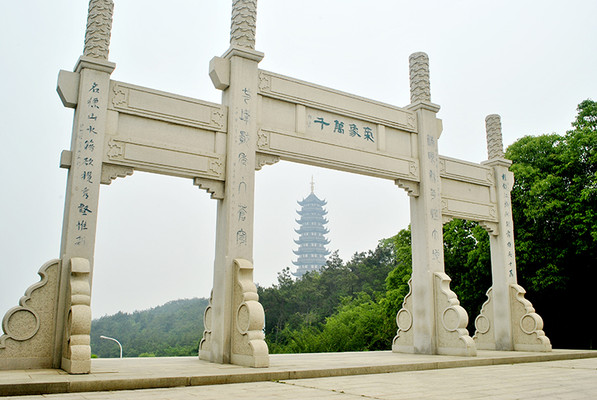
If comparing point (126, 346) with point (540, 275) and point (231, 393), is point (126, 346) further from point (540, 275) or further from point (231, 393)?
point (231, 393)

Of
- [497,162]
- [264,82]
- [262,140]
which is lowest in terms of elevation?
[262,140]

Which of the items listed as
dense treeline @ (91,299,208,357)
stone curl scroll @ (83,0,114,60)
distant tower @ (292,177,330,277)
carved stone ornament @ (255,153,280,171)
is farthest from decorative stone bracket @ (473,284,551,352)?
distant tower @ (292,177,330,277)

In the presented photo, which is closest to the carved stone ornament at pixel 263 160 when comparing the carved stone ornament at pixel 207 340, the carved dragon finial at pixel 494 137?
the carved stone ornament at pixel 207 340

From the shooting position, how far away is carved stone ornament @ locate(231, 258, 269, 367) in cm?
558

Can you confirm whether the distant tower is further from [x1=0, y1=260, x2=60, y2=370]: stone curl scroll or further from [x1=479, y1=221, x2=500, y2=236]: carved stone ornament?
[x1=0, y1=260, x2=60, y2=370]: stone curl scroll

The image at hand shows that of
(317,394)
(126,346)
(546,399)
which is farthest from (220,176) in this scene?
(126,346)

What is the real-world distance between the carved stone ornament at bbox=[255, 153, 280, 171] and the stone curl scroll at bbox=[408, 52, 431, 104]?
3257 mm

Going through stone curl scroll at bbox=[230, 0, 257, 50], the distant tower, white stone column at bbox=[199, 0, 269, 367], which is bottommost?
white stone column at bbox=[199, 0, 269, 367]

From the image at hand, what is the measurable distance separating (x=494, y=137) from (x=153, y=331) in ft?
106

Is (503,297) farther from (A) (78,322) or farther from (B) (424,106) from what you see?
(A) (78,322)

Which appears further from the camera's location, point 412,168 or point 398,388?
point 412,168

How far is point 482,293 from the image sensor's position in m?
14.1

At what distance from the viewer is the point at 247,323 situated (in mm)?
5820

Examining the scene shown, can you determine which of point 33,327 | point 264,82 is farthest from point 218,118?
point 33,327
